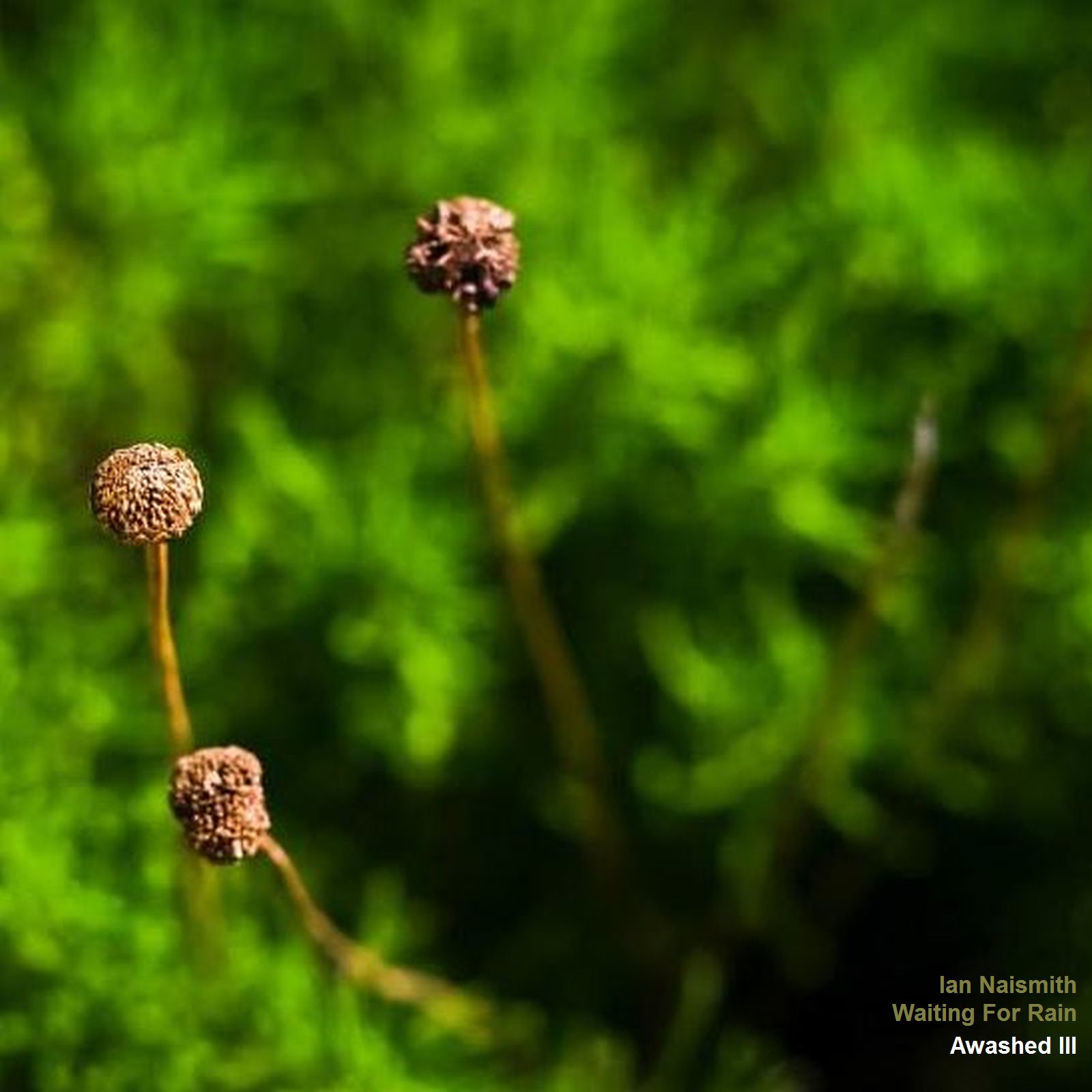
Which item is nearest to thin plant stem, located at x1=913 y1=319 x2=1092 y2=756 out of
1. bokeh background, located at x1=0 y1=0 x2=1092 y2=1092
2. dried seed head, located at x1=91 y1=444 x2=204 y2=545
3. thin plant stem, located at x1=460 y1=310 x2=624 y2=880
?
bokeh background, located at x1=0 y1=0 x2=1092 y2=1092

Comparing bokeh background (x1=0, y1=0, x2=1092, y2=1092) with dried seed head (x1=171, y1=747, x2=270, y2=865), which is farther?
bokeh background (x1=0, y1=0, x2=1092, y2=1092)

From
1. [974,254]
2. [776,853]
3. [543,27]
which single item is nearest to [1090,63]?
[974,254]

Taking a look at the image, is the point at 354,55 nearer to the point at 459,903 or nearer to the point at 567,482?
the point at 567,482

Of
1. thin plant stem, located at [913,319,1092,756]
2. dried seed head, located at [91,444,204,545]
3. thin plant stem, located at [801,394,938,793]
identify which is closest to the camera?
dried seed head, located at [91,444,204,545]

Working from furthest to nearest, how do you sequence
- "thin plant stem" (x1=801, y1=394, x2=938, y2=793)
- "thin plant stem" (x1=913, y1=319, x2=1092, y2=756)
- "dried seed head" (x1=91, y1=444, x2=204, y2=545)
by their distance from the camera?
1. "thin plant stem" (x1=913, y1=319, x2=1092, y2=756)
2. "thin plant stem" (x1=801, y1=394, x2=938, y2=793)
3. "dried seed head" (x1=91, y1=444, x2=204, y2=545)

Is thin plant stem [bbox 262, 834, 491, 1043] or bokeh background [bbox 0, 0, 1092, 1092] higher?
bokeh background [bbox 0, 0, 1092, 1092]

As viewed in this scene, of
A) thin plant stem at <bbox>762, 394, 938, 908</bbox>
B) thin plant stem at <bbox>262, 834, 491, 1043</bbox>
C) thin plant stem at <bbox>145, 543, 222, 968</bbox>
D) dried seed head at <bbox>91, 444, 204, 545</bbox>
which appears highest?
thin plant stem at <bbox>762, 394, 938, 908</bbox>

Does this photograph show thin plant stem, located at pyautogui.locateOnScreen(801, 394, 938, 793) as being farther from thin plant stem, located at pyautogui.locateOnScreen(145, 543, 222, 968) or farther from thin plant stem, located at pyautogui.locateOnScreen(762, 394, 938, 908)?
thin plant stem, located at pyautogui.locateOnScreen(145, 543, 222, 968)

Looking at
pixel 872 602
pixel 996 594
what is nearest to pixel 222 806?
pixel 872 602
